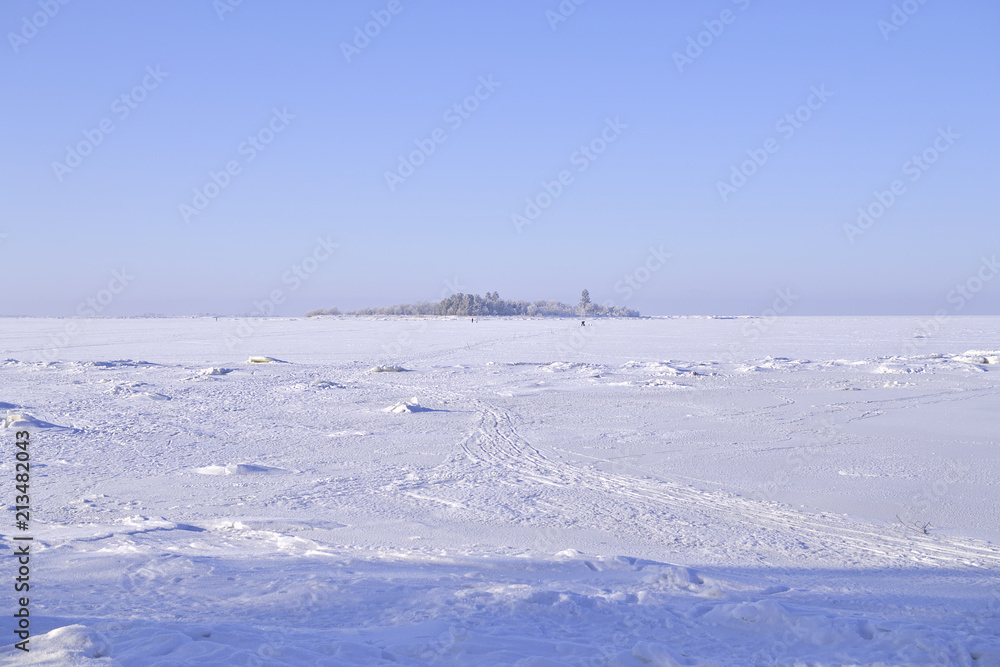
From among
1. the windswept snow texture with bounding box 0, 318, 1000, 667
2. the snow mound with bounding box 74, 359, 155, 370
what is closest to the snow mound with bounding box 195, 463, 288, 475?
the windswept snow texture with bounding box 0, 318, 1000, 667

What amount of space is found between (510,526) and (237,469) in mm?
3792

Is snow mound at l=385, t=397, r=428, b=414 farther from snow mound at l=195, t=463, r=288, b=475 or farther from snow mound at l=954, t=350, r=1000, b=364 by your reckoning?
snow mound at l=954, t=350, r=1000, b=364

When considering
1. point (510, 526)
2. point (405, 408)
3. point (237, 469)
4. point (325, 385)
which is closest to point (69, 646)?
point (510, 526)

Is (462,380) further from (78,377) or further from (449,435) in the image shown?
(78,377)

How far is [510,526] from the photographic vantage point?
643cm

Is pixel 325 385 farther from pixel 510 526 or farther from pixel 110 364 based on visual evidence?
pixel 510 526

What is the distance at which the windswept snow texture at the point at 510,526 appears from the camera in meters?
3.62

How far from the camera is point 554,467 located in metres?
8.84

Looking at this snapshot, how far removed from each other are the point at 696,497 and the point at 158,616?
533 centimetres

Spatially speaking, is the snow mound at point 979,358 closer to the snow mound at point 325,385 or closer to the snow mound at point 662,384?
the snow mound at point 662,384

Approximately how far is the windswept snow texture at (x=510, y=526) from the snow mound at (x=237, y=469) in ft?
0.54

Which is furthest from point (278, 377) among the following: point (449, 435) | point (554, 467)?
point (554, 467)

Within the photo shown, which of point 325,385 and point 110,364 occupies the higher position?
point 325,385

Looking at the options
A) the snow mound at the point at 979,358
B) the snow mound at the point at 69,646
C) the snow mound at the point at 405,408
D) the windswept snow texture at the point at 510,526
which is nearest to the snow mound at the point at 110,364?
the windswept snow texture at the point at 510,526
